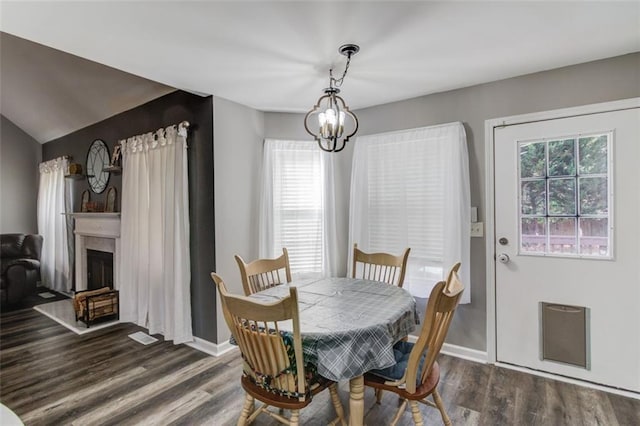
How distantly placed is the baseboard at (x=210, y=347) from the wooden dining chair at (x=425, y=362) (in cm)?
172

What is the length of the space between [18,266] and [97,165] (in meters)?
1.66

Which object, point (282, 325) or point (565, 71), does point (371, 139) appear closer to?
point (565, 71)

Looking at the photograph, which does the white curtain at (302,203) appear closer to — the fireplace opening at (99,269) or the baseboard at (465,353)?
the baseboard at (465,353)

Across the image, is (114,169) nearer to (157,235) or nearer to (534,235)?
(157,235)

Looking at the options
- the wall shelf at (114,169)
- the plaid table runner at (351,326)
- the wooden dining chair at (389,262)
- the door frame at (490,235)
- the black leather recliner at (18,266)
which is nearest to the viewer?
the plaid table runner at (351,326)

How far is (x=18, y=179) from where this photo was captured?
5293 millimetres

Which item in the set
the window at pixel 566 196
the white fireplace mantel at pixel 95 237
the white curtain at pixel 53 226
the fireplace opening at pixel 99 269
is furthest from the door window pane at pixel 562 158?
the white curtain at pixel 53 226

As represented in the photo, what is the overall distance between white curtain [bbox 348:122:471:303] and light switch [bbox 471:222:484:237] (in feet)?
0.26

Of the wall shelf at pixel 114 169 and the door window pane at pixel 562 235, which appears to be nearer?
the door window pane at pixel 562 235

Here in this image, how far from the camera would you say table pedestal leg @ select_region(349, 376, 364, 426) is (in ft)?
5.00

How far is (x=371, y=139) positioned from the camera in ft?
10.1

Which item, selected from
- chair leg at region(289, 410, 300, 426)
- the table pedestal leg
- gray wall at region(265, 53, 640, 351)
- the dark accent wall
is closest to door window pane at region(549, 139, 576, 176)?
gray wall at region(265, 53, 640, 351)

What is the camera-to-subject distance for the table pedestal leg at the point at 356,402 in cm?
153

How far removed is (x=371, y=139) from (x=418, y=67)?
2.95 ft
